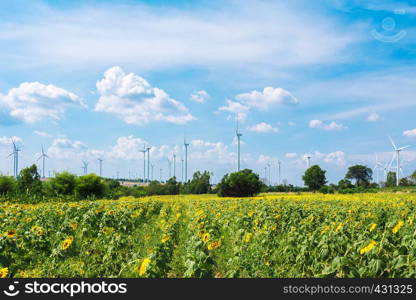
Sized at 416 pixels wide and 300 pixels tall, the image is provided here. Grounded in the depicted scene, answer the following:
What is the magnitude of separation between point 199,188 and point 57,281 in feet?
336

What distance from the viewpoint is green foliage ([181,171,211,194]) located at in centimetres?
10994

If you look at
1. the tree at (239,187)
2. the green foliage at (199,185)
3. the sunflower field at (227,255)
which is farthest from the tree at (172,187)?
the sunflower field at (227,255)

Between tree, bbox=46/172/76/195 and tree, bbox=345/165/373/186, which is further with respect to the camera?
tree, bbox=345/165/373/186

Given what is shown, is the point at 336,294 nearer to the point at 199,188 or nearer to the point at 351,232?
the point at 351,232

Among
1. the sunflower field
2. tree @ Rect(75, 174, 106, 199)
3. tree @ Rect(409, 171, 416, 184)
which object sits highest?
tree @ Rect(409, 171, 416, 184)

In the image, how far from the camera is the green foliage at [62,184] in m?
65.6

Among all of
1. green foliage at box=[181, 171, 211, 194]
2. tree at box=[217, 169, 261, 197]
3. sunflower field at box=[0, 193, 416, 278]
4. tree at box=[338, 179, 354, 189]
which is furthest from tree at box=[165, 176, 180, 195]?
sunflower field at box=[0, 193, 416, 278]

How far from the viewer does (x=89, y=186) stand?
67.0m

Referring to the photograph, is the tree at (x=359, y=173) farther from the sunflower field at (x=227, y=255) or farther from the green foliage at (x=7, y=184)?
the sunflower field at (x=227, y=255)

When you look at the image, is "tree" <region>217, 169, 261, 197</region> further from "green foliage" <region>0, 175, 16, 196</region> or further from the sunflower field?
the sunflower field

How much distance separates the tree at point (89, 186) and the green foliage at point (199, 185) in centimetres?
4113

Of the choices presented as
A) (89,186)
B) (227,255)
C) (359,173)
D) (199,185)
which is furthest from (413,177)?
(227,255)

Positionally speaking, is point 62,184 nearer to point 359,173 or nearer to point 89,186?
point 89,186

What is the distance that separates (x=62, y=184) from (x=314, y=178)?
76.6 metres
